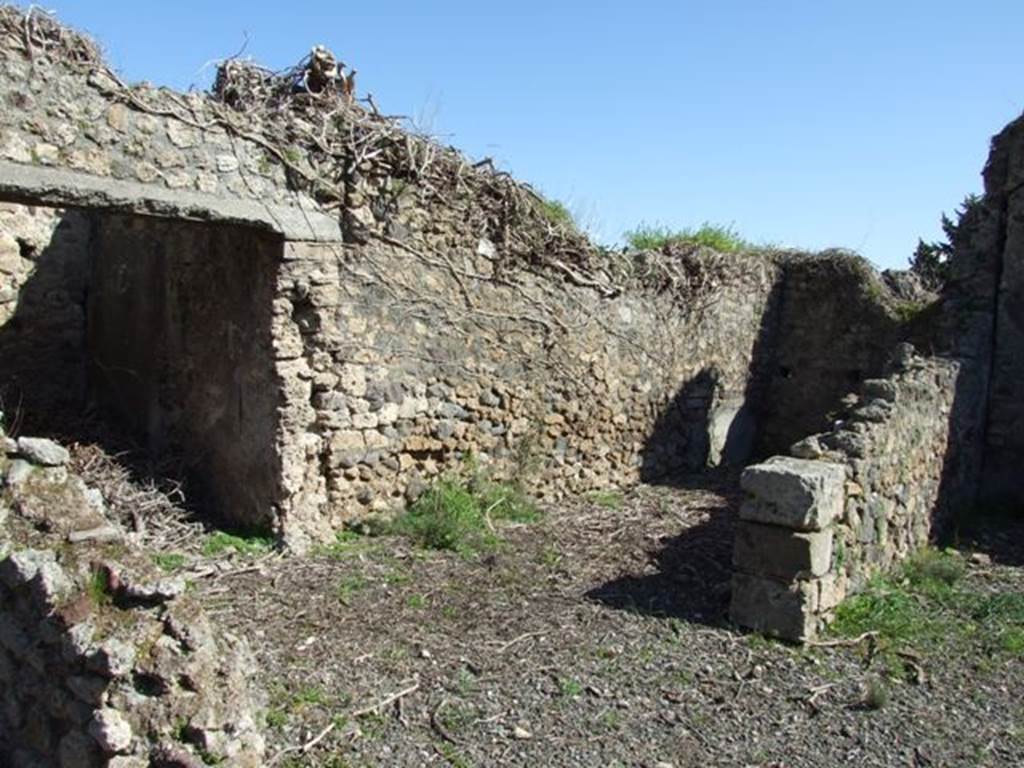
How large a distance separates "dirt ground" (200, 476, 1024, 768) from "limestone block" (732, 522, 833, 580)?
0.40m

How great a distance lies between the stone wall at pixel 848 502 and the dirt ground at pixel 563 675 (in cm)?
29

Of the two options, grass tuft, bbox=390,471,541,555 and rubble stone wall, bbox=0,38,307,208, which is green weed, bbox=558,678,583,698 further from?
rubble stone wall, bbox=0,38,307,208

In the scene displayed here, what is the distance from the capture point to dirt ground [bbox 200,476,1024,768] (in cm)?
412

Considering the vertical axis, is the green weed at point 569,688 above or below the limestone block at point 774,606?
below

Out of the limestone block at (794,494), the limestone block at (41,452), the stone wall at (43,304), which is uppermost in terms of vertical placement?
the stone wall at (43,304)

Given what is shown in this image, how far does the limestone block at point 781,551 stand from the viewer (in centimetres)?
537

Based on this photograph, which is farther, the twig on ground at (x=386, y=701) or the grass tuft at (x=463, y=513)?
the grass tuft at (x=463, y=513)

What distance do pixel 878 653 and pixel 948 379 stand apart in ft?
11.6

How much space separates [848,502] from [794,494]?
682mm

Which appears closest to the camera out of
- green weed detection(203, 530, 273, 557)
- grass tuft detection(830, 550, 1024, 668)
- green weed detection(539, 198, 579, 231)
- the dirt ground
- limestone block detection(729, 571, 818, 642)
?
the dirt ground

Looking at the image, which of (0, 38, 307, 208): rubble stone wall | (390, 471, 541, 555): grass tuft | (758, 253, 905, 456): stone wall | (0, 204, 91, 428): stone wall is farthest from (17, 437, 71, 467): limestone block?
(758, 253, 905, 456): stone wall

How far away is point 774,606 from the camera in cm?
544

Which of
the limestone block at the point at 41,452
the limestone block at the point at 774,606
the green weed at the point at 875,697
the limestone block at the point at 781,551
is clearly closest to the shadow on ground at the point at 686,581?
the limestone block at the point at 774,606

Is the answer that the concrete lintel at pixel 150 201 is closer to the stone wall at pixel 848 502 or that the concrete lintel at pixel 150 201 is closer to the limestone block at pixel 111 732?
the limestone block at pixel 111 732
